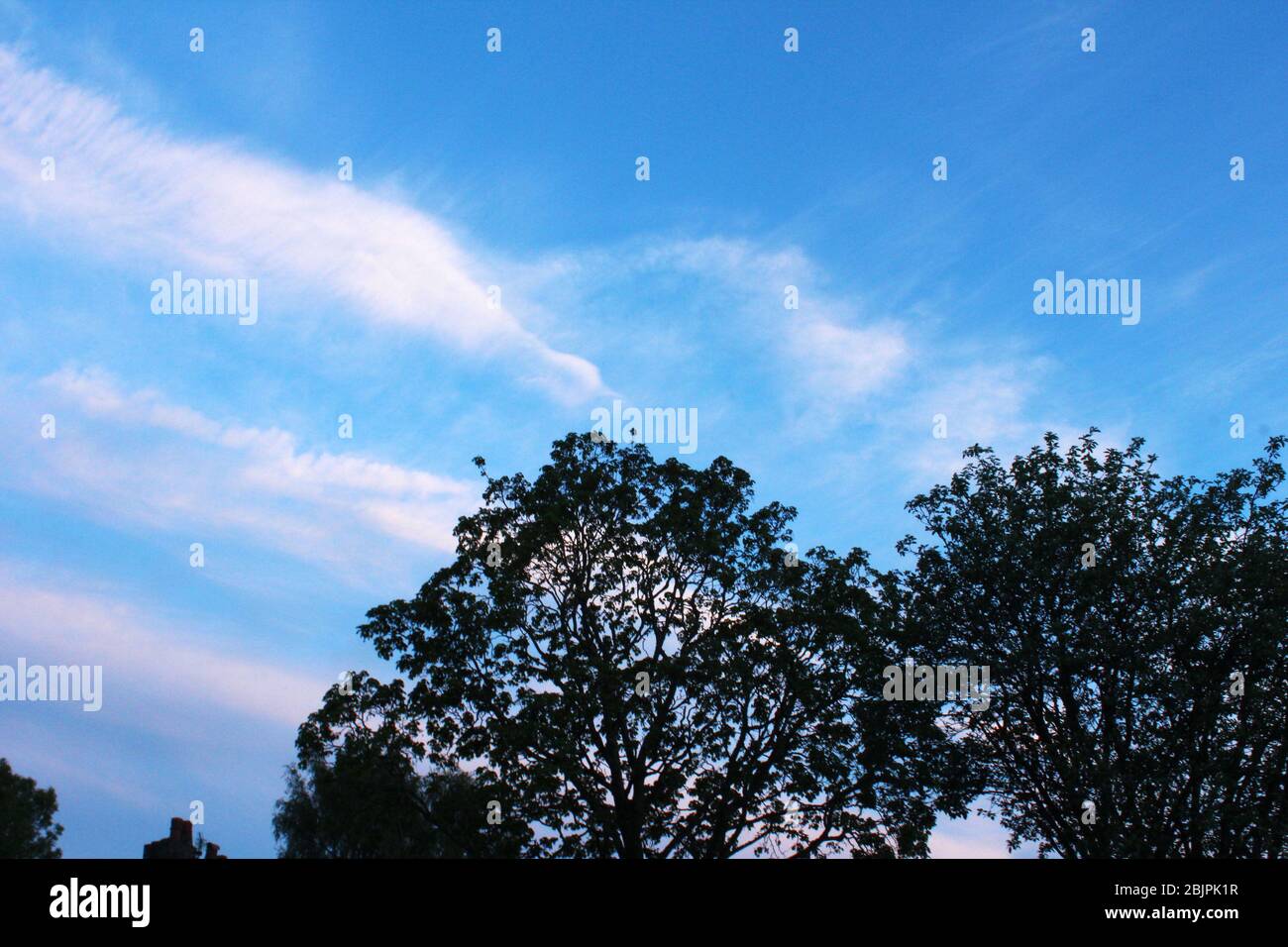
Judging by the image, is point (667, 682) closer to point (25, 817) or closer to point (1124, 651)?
point (1124, 651)

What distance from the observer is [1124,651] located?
2834 cm

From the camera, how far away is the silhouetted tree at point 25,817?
74.3m

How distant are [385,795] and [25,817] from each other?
6158 cm

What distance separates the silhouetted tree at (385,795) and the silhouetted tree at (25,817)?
5588 cm

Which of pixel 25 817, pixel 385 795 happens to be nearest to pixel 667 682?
pixel 385 795

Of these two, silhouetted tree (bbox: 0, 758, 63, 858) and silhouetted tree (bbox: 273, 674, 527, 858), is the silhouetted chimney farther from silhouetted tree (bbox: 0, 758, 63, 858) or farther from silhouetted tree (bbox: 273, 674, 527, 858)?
silhouetted tree (bbox: 0, 758, 63, 858)

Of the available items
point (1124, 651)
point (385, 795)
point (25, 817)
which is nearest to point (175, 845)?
point (385, 795)

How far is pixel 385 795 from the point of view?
31203 millimetres

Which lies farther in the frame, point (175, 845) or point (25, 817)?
point (25, 817)

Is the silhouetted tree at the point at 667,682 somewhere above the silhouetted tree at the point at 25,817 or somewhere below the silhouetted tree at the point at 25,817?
above

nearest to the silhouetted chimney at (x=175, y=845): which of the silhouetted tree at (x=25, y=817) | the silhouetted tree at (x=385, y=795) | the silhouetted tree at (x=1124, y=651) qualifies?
the silhouetted tree at (x=385, y=795)

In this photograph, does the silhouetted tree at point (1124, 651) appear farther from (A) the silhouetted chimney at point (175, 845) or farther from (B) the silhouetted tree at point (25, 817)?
(B) the silhouetted tree at point (25, 817)
